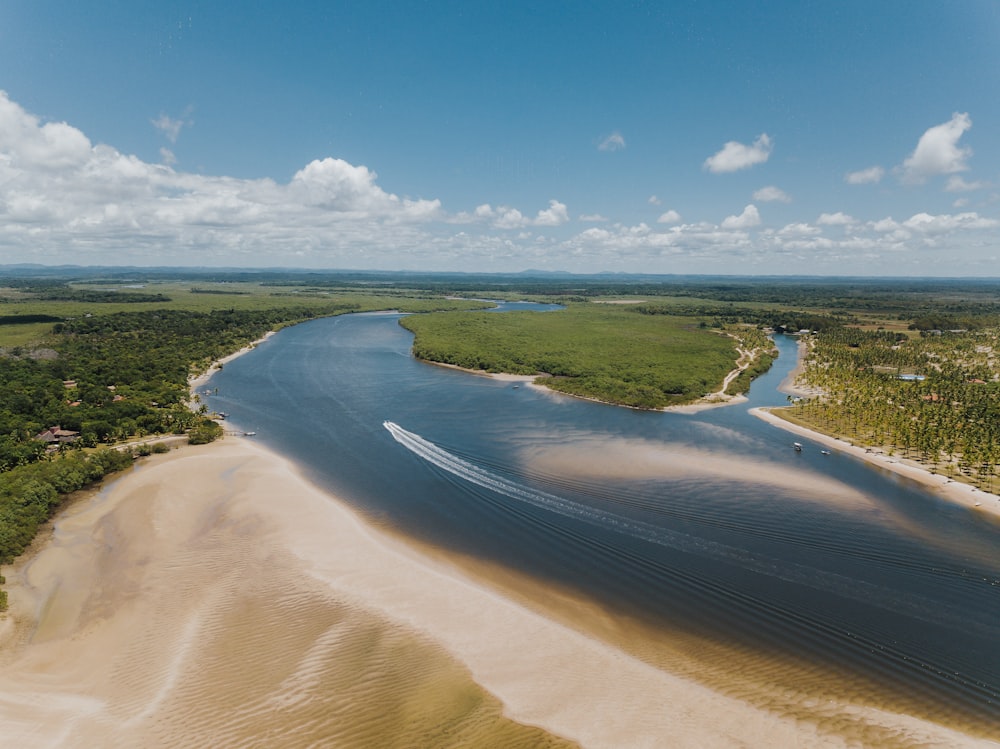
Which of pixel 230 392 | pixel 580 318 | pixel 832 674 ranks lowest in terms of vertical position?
pixel 832 674

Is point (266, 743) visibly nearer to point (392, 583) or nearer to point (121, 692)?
point (121, 692)

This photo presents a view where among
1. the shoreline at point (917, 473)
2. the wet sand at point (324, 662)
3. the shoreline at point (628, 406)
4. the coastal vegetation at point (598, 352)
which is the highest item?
the coastal vegetation at point (598, 352)

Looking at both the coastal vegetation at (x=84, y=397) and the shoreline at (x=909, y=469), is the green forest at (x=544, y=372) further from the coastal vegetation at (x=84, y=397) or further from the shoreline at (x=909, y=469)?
the shoreline at (x=909, y=469)

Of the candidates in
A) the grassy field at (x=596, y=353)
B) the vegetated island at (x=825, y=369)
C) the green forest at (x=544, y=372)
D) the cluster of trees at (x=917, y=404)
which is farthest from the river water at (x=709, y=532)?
the green forest at (x=544, y=372)

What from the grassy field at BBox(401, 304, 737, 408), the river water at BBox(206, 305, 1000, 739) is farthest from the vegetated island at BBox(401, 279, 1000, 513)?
the river water at BBox(206, 305, 1000, 739)

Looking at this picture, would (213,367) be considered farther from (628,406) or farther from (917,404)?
(917,404)

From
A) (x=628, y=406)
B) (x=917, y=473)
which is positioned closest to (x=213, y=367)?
(x=628, y=406)

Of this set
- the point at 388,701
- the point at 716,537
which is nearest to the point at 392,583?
the point at 388,701
